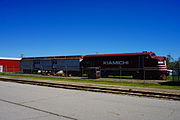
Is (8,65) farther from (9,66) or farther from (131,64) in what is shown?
(131,64)

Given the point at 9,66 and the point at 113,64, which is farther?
the point at 9,66

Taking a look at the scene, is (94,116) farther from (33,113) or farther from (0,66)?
(0,66)

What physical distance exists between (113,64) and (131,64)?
291 cm

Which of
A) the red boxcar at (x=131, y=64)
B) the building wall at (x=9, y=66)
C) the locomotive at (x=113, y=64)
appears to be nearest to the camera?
the red boxcar at (x=131, y=64)

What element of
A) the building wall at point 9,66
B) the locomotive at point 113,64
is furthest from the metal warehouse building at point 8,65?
the locomotive at point 113,64

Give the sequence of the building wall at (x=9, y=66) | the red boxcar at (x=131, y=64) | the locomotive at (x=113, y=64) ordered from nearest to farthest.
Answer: the red boxcar at (x=131, y=64) → the locomotive at (x=113, y=64) → the building wall at (x=9, y=66)

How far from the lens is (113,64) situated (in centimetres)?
2816

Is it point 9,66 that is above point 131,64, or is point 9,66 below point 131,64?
below

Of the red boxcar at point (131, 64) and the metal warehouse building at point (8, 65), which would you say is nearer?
the red boxcar at point (131, 64)

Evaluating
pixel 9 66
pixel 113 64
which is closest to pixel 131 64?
pixel 113 64

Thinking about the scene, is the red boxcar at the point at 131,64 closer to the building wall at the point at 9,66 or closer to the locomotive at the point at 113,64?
the locomotive at the point at 113,64

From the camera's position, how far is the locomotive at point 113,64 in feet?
81.1

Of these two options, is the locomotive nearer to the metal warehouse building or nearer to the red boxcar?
the red boxcar

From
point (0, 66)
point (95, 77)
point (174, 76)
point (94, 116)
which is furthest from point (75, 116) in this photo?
point (0, 66)
